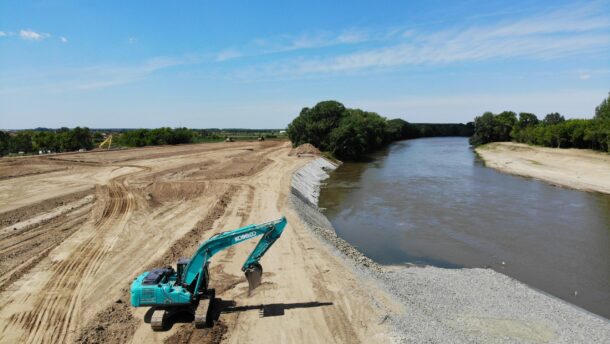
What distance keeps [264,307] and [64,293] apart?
20.6 feet

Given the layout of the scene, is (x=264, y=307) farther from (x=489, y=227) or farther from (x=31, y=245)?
(x=489, y=227)

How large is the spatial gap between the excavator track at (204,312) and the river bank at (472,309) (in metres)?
4.74

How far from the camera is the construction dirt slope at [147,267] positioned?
32.9ft

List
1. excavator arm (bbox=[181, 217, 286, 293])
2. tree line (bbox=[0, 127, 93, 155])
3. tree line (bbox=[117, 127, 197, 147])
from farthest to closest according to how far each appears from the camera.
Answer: tree line (bbox=[117, 127, 197, 147])
tree line (bbox=[0, 127, 93, 155])
excavator arm (bbox=[181, 217, 286, 293])

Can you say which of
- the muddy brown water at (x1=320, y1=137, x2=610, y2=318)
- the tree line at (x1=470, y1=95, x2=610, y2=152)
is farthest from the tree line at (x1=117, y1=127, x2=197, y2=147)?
the tree line at (x1=470, y1=95, x2=610, y2=152)

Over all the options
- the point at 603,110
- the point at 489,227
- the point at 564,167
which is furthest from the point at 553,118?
the point at 489,227

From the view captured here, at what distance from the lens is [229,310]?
36.2 feet

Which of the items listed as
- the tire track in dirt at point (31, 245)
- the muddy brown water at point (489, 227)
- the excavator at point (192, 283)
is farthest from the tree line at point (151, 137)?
the excavator at point (192, 283)

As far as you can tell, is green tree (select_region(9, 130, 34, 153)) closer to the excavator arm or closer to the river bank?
the river bank

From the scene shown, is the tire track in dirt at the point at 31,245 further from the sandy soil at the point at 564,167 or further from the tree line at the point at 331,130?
the tree line at the point at 331,130

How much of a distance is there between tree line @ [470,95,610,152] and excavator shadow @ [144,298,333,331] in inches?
2547

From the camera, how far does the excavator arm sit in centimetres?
980

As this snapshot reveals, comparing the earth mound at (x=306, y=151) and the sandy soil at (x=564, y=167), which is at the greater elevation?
the earth mound at (x=306, y=151)

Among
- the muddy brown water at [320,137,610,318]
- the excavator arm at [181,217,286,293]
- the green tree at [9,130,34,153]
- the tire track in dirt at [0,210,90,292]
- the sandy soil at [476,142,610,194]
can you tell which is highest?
the green tree at [9,130,34,153]
